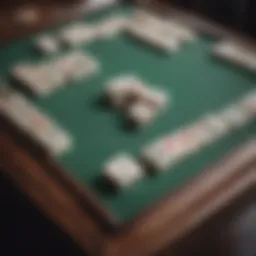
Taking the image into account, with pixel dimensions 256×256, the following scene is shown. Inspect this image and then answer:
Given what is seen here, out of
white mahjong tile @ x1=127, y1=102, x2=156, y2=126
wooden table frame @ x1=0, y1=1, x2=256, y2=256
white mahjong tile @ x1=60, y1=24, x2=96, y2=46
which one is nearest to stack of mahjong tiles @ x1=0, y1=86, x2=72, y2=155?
wooden table frame @ x1=0, y1=1, x2=256, y2=256

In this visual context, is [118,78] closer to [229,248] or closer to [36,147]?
[36,147]

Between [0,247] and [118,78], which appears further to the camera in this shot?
[118,78]

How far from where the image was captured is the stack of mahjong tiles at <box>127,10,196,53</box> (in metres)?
1.49

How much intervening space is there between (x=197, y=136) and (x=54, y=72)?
0.39 m

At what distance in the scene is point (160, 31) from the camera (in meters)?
1.54

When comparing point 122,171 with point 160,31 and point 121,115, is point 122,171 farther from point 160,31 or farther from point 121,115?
point 160,31

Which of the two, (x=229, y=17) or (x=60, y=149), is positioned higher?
(x=60, y=149)

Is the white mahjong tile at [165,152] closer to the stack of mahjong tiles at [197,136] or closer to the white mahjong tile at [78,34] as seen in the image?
Answer: the stack of mahjong tiles at [197,136]

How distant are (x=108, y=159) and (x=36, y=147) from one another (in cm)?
14

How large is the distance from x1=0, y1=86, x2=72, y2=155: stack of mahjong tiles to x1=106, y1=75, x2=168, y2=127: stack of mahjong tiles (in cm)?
15

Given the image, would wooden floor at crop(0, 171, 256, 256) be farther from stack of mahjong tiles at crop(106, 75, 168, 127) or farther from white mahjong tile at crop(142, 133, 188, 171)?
stack of mahjong tiles at crop(106, 75, 168, 127)

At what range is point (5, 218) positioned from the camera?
42.2 inches

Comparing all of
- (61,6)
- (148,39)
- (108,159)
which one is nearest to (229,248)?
(108,159)

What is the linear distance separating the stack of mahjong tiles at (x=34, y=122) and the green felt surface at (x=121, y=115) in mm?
22
